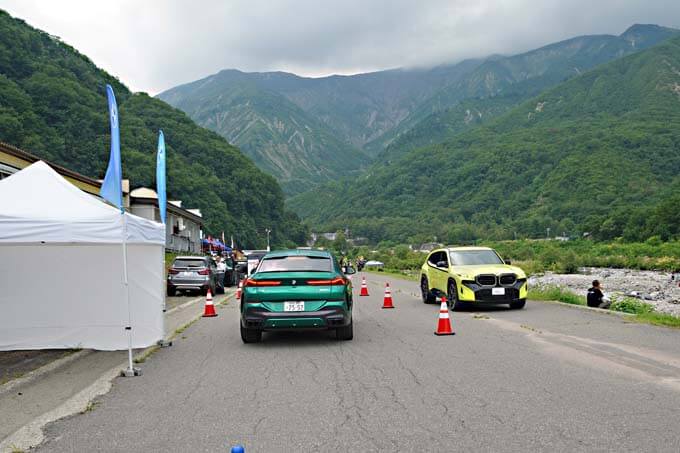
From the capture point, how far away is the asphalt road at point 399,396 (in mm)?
5266

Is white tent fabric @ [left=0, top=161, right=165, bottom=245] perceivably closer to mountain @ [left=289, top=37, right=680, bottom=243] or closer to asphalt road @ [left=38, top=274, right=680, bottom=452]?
asphalt road @ [left=38, top=274, right=680, bottom=452]

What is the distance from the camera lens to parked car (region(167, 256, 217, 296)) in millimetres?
24062

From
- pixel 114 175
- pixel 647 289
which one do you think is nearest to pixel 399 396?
pixel 114 175

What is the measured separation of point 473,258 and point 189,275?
11.4m

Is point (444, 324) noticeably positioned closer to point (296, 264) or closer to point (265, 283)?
point (296, 264)

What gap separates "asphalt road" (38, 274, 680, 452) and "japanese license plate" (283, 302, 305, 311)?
682 millimetres

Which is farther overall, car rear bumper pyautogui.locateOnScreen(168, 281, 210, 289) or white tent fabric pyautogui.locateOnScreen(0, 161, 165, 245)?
car rear bumper pyautogui.locateOnScreen(168, 281, 210, 289)

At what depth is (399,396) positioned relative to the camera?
6859 mm

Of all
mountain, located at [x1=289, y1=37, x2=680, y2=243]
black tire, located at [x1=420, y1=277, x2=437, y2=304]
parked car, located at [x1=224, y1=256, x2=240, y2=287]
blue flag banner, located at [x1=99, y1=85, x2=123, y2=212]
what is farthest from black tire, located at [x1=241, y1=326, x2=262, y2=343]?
mountain, located at [x1=289, y1=37, x2=680, y2=243]

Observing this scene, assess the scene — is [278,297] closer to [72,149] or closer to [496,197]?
[72,149]

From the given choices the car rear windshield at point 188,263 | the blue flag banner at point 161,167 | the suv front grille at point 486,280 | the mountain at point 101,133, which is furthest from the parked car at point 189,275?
the mountain at point 101,133

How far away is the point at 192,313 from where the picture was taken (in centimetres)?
1769

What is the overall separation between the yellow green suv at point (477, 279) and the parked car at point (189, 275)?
983 centimetres

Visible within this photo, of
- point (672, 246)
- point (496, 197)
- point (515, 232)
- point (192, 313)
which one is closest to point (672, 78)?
point (496, 197)
